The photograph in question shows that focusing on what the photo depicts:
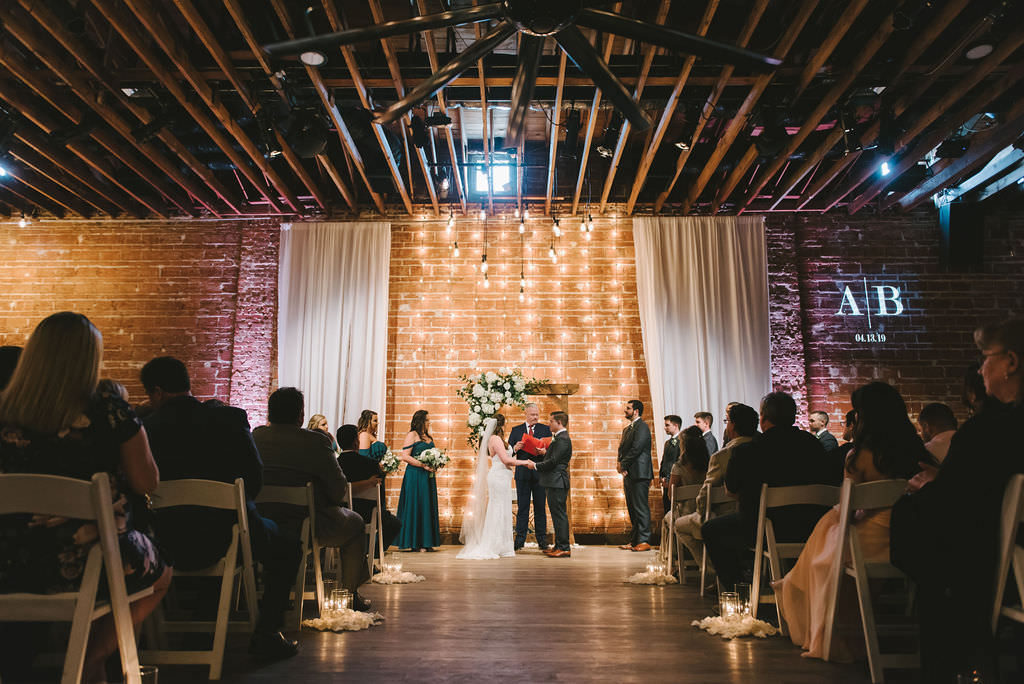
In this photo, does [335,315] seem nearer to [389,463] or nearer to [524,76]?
[389,463]

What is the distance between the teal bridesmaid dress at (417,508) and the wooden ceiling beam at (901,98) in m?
5.32

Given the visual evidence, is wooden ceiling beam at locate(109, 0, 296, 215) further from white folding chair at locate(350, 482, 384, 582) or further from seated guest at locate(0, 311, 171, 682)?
seated guest at locate(0, 311, 171, 682)

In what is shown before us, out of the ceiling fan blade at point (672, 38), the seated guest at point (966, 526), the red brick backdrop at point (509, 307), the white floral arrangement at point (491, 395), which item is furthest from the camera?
the red brick backdrop at point (509, 307)

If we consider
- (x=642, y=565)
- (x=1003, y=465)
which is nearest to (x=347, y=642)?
(x=1003, y=465)

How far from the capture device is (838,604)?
9.61 ft

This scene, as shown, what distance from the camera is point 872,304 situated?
8.77m

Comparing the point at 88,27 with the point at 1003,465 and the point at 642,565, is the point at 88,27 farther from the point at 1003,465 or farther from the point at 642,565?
the point at 1003,465

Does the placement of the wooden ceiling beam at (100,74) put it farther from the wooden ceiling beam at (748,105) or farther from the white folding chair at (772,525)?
the white folding chair at (772,525)

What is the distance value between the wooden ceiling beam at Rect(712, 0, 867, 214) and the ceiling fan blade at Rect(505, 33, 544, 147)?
2.64m

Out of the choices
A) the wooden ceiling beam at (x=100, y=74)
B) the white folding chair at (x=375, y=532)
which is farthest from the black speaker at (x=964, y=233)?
the wooden ceiling beam at (x=100, y=74)

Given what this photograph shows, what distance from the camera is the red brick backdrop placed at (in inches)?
339

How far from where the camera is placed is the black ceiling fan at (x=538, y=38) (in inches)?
121

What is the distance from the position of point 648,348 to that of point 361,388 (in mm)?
3779

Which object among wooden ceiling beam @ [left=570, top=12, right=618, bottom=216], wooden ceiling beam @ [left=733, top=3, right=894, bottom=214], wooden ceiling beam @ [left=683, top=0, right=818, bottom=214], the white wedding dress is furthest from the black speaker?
the white wedding dress
